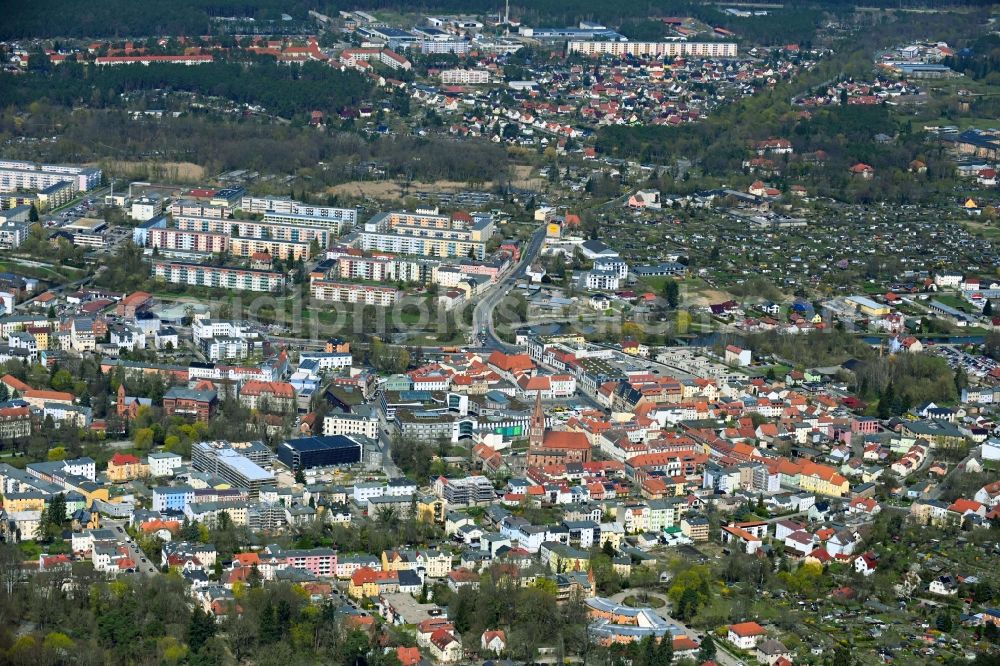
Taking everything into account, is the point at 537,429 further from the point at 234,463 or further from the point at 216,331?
the point at 216,331

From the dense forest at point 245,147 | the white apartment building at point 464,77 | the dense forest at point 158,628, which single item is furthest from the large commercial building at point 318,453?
the white apartment building at point 464,77

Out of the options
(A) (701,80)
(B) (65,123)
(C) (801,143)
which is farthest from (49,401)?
(A) (701,80)

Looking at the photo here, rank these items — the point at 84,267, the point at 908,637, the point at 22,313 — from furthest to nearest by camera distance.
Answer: the point at 84,267 → the point at 22,313 → the point at 908,637

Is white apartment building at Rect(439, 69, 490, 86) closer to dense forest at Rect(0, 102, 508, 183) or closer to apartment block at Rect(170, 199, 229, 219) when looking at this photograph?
dense forest at Rect(0, 102, 508, 183)

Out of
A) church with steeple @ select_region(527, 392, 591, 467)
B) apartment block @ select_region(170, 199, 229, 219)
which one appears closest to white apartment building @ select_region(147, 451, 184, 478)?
church with steeple @ select_region(527, 392, 591, 467)

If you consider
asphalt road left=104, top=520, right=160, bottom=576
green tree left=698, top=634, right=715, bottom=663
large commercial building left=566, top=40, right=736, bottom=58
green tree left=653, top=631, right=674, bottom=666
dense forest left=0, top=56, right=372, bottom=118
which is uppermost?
large commercial building left=566, top=40, right=736, bottom=58

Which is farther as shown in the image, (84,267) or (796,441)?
(84,267)

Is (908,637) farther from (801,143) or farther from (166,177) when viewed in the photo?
(801,143)
